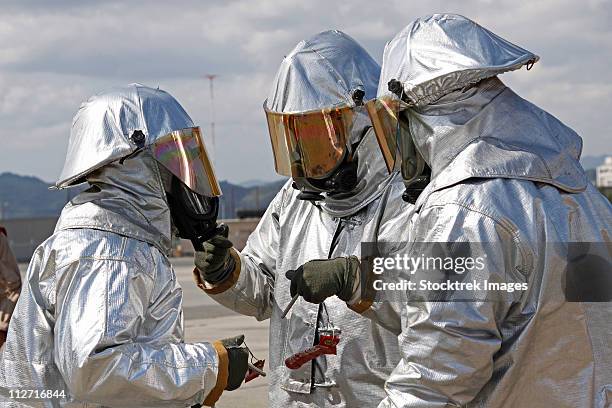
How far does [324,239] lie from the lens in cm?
411

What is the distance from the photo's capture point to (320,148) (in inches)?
162

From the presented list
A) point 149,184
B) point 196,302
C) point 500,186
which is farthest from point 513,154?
point 196,302

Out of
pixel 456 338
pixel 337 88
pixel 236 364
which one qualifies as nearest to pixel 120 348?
pixel 236 364

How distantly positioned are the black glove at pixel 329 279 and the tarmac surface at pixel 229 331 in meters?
4.09

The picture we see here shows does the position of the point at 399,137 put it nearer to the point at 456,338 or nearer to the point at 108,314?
the point at 456,338

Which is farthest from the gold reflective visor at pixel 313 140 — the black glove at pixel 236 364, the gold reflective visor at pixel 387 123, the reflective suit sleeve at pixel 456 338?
the reflective suit sleeve at pixel 456 338

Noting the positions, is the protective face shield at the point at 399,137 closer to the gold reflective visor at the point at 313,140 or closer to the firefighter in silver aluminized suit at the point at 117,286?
the gold reflective visor at the point at 313,140

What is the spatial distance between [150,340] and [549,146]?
137 centimetres

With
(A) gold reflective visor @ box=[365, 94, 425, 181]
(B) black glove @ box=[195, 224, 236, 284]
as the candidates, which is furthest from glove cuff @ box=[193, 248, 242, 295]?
(A) gold reflective visor @ box=[365, 94, 425, 181]

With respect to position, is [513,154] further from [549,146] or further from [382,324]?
[382,324]

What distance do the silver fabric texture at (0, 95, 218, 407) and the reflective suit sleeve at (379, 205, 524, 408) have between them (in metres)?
0.84

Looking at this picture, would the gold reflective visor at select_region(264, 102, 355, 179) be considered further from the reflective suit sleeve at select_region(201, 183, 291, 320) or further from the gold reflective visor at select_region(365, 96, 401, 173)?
the gold reflective visor at select_region(365, 96, 401, 173)

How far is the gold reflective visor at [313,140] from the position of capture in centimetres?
410

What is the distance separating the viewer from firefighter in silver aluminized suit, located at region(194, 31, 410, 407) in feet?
12.8
